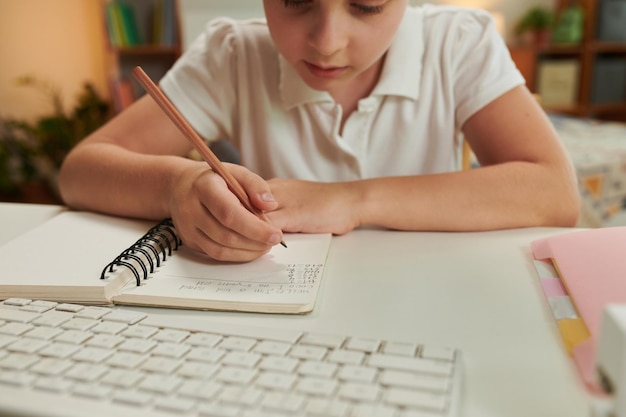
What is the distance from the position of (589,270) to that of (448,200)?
21cm

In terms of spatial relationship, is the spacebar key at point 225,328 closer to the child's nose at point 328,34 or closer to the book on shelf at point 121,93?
the child's nose at point 328,34

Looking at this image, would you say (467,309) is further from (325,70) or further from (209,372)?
(325,70)

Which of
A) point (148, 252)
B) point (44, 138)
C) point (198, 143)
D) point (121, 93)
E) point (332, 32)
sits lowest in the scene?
point (44, 138)

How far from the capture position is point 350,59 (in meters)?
0.73

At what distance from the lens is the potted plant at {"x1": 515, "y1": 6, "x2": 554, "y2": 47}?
3307 millimetres

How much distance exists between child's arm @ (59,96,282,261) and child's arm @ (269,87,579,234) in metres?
0.09

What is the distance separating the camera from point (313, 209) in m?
0.68

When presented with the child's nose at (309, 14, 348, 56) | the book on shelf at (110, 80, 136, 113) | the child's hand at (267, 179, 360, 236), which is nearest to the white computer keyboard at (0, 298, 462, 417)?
A: the child's hand at (267, 179, 360, 236)

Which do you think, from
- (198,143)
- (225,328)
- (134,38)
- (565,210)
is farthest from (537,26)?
(225,328)

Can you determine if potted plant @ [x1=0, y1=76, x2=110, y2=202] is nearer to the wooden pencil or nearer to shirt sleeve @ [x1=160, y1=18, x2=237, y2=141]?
shirt sleeve @ [x1=160, y1=18, x2=237, y2=141]

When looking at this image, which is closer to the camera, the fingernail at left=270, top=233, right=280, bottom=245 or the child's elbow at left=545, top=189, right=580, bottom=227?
the fingernail at left=270, top=233, right=280, bottom=245

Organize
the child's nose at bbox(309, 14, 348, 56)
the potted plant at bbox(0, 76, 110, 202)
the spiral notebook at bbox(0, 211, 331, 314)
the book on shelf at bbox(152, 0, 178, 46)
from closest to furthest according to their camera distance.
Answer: the spiral notebook at bbox(0, 211, 331, 314) < the child's nose at bbox(309, 14, 348, 56) < the potted plant at bbox(0, 76, 110, 202) < the book on shelf at bbox(152, 0, 178, 46)

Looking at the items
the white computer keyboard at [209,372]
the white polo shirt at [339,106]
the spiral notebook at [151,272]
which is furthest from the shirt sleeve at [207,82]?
the white computer keyboard at [209,372]

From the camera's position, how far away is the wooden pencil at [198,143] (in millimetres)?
558
